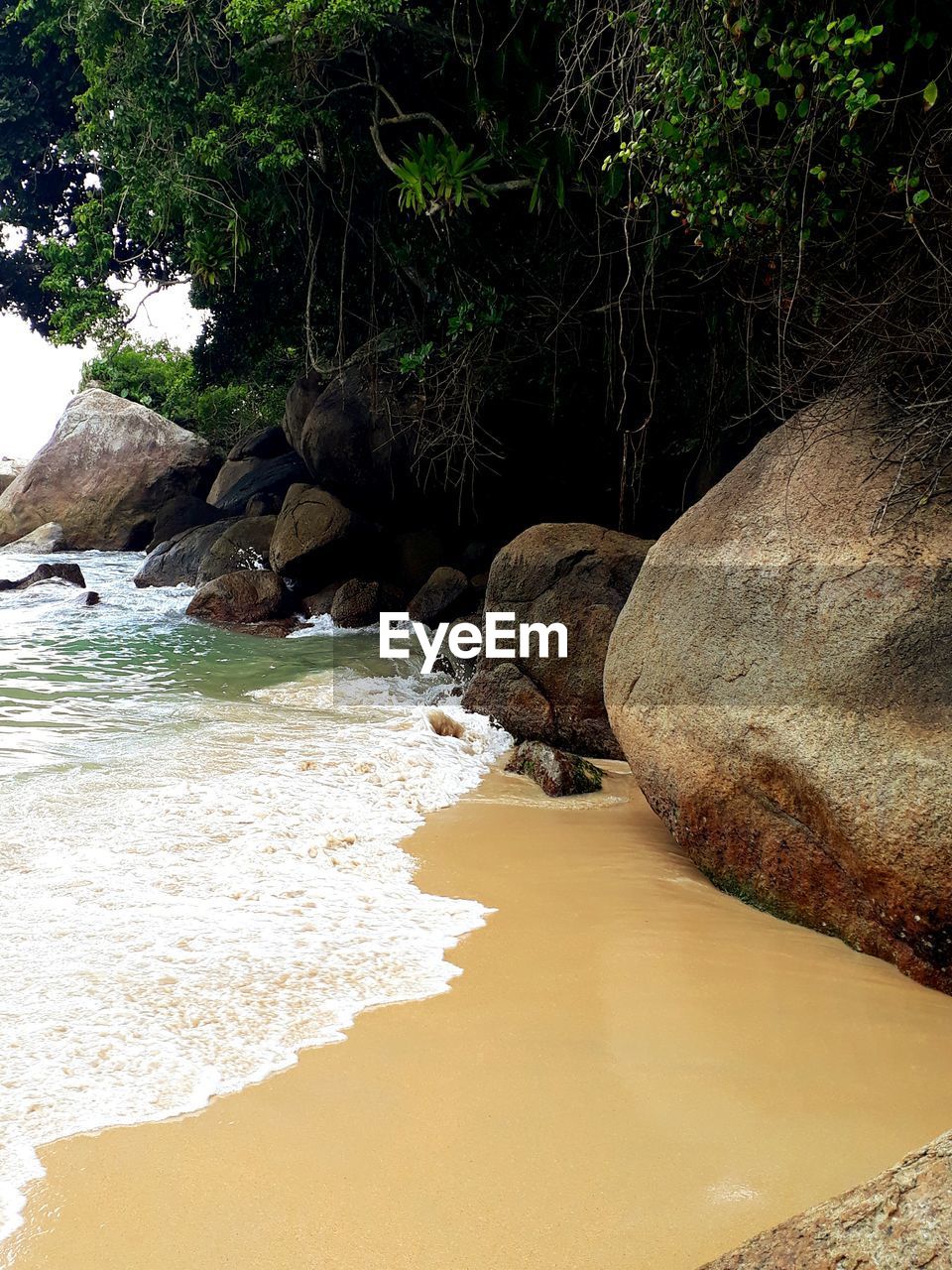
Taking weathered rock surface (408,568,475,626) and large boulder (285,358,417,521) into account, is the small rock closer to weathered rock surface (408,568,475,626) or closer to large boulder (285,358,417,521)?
large boulder (285,358,417,521)

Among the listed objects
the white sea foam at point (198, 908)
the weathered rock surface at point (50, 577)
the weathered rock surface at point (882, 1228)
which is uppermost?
the weathered rock surface at point (50, 577)

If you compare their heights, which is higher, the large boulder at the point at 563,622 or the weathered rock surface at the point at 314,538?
the weathered rock surface at the point at 314,538

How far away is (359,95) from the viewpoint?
29.1ft

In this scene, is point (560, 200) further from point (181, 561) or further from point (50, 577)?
point (50, 577)

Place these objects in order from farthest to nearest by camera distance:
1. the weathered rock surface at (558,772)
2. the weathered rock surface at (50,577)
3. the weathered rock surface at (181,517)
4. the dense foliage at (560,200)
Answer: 1. the weathered rock surface at (181,517)
2. the weathered rock surface at (50,577)
3. the weathered rock surface at (558,772)
4. the dense foliage at (560,200)

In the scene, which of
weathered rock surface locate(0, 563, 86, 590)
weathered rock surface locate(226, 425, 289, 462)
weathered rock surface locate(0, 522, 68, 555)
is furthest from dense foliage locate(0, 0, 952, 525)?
weathered rock surface locate(0, 522, 68, 555)

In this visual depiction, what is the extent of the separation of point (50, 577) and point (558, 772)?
1249cm

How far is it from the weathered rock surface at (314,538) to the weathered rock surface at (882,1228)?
12728 mm

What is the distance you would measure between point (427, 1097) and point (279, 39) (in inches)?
302

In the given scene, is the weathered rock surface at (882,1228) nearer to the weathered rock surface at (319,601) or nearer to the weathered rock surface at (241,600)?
the weathered rock surface at (241,600)

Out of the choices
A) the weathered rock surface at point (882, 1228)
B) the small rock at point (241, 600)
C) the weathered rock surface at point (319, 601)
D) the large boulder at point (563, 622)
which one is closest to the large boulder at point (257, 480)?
the weathered rock surface at point (319, 601)

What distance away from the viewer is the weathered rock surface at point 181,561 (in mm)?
16422

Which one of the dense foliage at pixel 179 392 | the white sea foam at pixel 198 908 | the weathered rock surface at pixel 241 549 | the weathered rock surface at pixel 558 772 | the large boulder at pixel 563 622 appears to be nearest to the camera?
the white sea foam at pixel 198 908

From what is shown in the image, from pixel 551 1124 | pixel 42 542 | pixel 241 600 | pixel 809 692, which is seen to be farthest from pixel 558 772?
pixel 42 542
